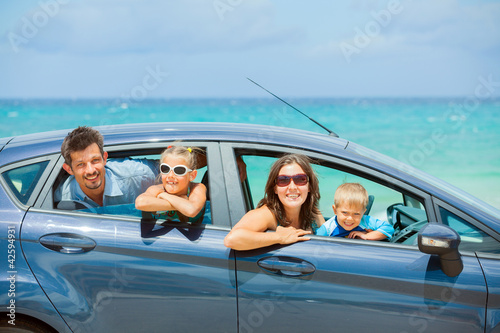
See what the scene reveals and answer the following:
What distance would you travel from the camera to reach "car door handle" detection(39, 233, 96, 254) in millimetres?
2389

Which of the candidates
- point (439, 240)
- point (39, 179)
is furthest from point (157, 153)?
point (439, 240)

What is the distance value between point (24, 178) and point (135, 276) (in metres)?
0.76

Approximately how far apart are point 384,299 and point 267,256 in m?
0.53

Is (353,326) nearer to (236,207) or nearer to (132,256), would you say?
(236,207)

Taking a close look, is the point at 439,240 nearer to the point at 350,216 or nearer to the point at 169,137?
the point at 350,216

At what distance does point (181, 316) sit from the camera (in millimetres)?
2361

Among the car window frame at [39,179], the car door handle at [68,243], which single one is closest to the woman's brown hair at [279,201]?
the car door handle at [68,243]

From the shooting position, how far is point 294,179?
2.62 metres

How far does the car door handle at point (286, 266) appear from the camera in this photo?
231 cm

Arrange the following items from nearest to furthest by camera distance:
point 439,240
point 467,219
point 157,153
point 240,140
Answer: point 439,240, point 467,219, point 240,140, point 157,153

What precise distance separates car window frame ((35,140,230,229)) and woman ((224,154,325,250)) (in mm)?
124

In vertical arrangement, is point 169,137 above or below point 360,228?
above

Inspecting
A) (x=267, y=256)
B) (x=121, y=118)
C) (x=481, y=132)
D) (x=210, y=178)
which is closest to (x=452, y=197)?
(x=267, y=256)

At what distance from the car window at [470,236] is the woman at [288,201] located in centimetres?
63
